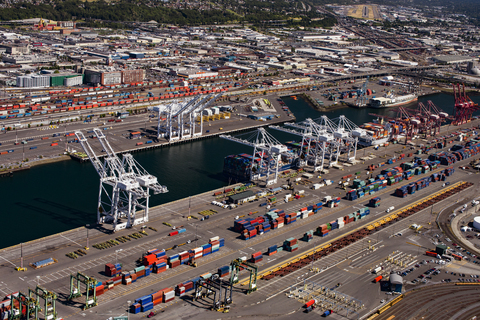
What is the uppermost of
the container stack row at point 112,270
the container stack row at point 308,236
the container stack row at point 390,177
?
the container stack row at point 390,177

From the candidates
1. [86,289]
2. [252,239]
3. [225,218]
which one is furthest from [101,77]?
[86,289]

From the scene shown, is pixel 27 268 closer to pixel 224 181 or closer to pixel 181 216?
pixel 181 216

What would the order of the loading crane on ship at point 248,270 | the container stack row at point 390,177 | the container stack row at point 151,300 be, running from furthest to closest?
1. the container stack row at point 390,177
2. the loading crane on ship at point 248,270
3. the container stack row at point 151,300

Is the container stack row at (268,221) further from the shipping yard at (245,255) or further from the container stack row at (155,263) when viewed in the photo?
the container stack row at (155,263)

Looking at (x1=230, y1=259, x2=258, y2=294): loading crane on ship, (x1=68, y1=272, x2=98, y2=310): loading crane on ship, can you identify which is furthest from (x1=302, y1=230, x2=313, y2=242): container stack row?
(x1=68, y1=272, x2=98, y2=310): loading crane on ship

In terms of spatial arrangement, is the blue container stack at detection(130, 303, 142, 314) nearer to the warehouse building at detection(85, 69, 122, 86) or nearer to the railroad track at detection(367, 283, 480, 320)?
the railroad track at detection(367, 283, 480, 320)

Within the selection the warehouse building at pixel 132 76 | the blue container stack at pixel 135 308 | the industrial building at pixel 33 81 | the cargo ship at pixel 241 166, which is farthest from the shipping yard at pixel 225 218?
the warehouse building at pixel 132 76

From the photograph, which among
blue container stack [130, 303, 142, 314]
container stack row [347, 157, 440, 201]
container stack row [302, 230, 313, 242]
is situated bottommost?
blue container stack [130, 303, 142, 314]

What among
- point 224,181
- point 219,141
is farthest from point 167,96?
point 224,181

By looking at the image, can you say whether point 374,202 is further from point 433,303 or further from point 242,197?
point 433,303
